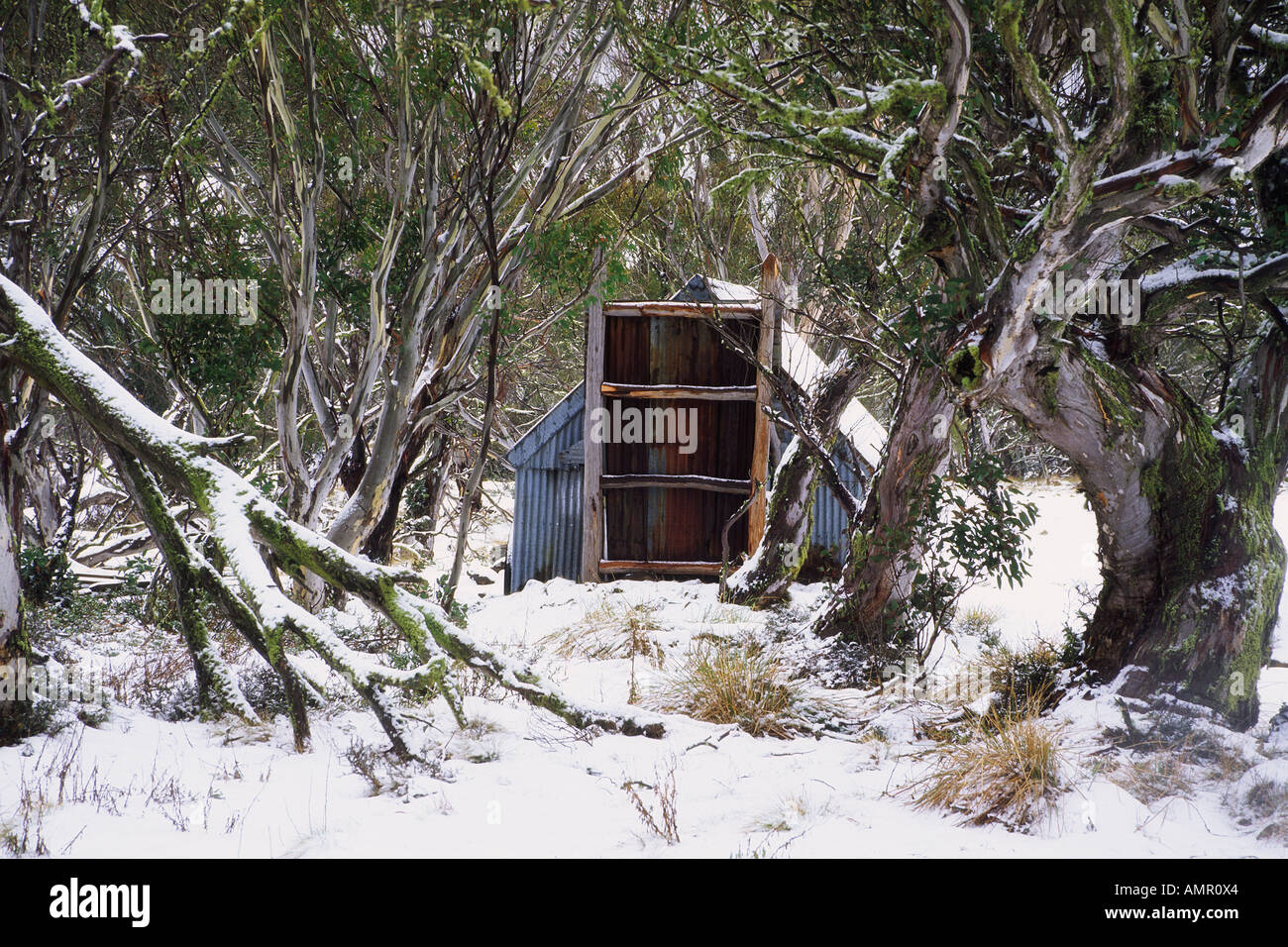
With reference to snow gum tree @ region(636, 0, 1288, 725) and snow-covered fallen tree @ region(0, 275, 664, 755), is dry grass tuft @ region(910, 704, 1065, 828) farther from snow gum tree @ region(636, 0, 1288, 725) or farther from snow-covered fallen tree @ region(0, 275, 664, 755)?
snow-covered fallen tree @ region(0, 275, 664, 755)

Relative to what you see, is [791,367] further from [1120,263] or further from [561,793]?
[561,793]

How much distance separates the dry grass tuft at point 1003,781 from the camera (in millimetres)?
3527

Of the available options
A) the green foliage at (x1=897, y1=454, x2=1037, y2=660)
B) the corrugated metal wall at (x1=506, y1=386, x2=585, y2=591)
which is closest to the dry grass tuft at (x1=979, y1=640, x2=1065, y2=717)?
the green foliage at (x1=897, y1=454, x2=1037, y2=660)

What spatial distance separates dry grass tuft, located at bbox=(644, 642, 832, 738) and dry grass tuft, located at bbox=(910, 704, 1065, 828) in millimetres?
1101

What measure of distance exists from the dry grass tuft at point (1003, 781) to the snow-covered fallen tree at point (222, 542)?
189 centimetres

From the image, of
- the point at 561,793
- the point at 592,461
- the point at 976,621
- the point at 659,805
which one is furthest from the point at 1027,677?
the point at 592,461

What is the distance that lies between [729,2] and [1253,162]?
4567 mm

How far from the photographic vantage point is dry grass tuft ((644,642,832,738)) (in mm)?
4820

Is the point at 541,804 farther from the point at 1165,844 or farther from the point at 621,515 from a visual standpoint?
the point at 621,515

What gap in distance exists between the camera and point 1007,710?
4.46 metres

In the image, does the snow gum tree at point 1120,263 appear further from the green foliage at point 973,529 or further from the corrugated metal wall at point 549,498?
the corrugated metal wall at point 549,498

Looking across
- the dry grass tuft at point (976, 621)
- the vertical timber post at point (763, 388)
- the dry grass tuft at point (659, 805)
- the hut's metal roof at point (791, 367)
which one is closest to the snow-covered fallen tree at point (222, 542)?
the dry grass tuft at point (659, 805)

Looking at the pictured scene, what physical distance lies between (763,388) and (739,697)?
4.71 metres

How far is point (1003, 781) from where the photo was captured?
11.8 feet
